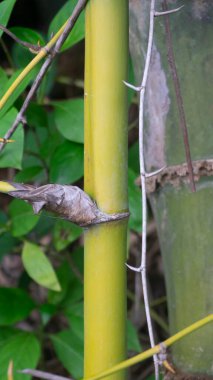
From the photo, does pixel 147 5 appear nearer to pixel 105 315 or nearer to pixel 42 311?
pixel 105 315

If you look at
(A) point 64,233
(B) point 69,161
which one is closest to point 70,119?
(B) point 69,161

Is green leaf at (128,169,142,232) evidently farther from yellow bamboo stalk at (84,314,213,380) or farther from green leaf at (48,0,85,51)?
yellow bamboo stalk at (84,314,213,380)

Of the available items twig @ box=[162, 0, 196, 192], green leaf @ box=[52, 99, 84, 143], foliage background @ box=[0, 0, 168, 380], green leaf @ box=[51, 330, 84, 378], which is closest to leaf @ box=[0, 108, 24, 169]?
foliage background @ box=[0, 0, 168, 380]

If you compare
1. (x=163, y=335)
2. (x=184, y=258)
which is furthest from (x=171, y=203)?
(x=163, y=335)

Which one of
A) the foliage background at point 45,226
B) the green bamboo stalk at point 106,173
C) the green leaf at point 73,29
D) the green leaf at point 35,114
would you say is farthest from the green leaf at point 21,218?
the green bamboo stalk at point 106,173

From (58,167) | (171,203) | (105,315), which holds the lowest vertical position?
(105,315)

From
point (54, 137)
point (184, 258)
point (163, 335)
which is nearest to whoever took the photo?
point (184, 258)
